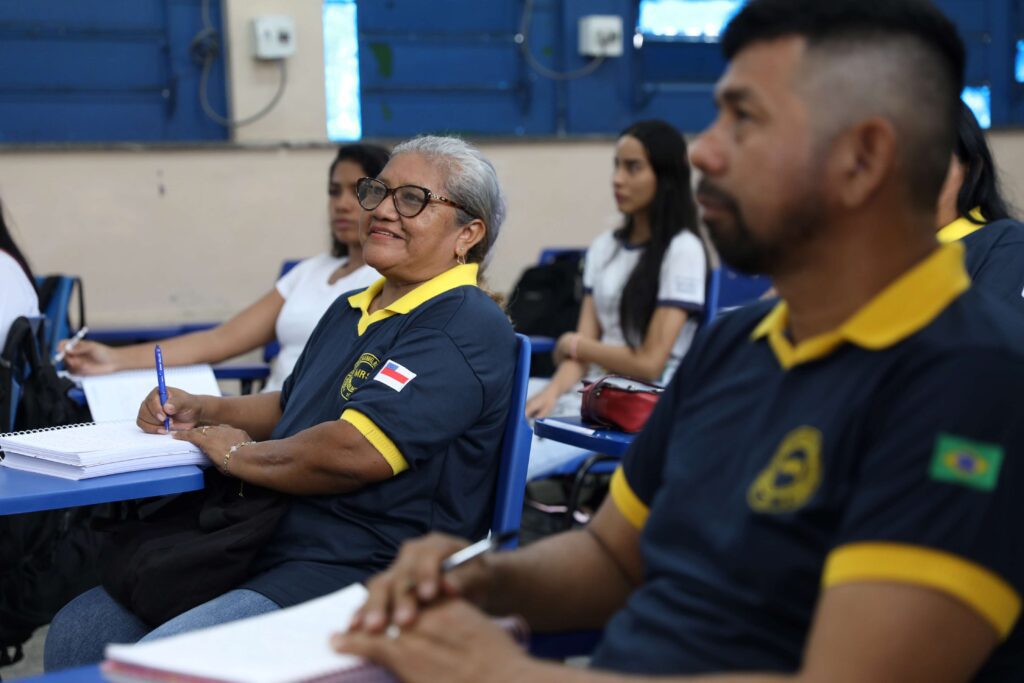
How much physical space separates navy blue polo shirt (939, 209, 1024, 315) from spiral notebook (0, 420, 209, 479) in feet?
5.09

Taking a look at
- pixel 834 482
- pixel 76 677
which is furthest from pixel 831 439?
pixel 76 677

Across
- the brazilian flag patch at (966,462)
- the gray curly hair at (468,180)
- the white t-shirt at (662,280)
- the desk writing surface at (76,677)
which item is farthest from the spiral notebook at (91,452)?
the white t-shirt at (662,280)

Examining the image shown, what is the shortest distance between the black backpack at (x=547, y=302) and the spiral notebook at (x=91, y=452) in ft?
8.19

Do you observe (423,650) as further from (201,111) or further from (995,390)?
(201,111)

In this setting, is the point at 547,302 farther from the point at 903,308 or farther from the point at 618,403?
the point at 903,308

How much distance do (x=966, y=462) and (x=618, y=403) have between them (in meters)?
1.39

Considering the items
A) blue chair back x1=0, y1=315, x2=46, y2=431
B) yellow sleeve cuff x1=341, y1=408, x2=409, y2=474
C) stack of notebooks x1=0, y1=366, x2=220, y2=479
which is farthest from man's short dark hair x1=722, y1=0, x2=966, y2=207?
blue chair back x1=0, y1=315, x2=46, y2=431

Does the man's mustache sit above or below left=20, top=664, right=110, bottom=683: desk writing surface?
above

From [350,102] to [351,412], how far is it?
4051mm

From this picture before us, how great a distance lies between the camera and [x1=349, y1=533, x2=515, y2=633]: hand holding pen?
1.18m

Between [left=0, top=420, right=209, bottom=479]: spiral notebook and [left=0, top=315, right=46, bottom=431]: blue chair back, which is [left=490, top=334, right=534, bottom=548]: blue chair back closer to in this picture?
[left=0, top=420, right=209, bottom=479]: spiral notebook

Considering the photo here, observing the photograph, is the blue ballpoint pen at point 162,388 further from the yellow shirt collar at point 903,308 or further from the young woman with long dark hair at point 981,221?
the young woman with long dark hair at point 981,221

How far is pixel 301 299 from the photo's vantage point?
3512 millimetres

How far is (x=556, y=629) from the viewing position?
141 centimetres
